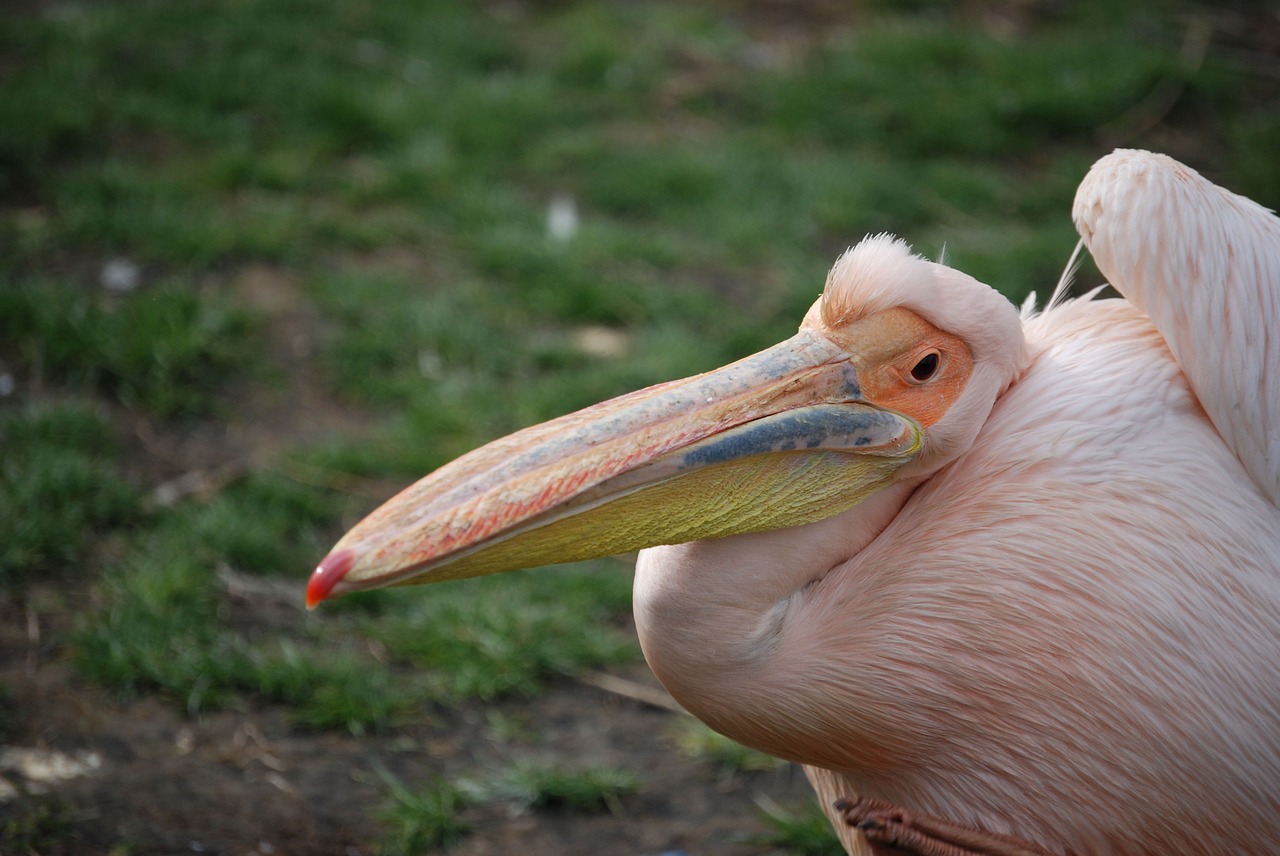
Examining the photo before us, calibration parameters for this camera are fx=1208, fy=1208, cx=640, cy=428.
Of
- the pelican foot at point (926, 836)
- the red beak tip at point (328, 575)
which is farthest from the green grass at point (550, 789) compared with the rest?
the red beak tip at point (328, 575)

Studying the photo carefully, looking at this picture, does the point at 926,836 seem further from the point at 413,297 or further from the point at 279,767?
the point at 413,297

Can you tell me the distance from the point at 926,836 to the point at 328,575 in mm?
1098

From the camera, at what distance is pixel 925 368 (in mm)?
2145

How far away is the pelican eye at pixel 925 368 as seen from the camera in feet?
6.97

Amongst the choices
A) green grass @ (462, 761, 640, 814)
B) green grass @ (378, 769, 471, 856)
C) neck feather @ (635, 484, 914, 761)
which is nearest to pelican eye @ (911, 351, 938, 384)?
neck feather @ (635, 484, 914, 761)

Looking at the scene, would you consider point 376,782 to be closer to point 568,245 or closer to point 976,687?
point 976,687

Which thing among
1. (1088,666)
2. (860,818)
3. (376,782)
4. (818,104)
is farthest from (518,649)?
(818,104)

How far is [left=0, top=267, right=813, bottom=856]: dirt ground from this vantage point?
269 centimetres

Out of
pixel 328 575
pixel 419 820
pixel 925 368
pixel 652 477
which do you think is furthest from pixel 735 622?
pixel 419 820

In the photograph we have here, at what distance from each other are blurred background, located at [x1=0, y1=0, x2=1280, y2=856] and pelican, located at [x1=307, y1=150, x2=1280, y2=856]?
0.96 metres

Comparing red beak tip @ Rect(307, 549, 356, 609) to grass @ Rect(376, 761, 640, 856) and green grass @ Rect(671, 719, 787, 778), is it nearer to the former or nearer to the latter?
grass @ Rect(376, 761, 640, 856)

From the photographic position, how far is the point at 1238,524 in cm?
207

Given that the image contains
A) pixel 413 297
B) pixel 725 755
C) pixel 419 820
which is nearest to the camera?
pixel 419 820

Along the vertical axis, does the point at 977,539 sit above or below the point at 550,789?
above
